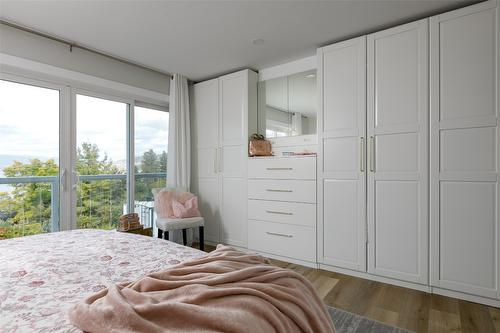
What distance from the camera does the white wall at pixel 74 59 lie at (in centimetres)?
255

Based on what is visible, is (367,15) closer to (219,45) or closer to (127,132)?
(219,45)

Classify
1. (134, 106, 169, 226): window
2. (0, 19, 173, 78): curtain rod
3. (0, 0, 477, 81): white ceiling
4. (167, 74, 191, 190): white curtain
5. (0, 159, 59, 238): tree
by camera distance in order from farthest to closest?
1. (167, 74, 191, 190): white curtain
2. (134, 106, 169, 226): window
3. (0, 159, 59, 238): tree
4. (0, 19, 173, 78): curtain rod
5. (0, 0, 477, 81): white ceiling

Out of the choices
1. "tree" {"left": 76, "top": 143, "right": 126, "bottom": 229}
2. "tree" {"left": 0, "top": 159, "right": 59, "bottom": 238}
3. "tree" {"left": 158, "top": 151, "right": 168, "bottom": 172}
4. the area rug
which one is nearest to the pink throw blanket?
the area rug

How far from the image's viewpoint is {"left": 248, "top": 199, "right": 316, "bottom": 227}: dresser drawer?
3.02 meters

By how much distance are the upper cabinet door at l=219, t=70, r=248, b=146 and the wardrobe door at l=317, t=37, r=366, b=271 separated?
1.04 m

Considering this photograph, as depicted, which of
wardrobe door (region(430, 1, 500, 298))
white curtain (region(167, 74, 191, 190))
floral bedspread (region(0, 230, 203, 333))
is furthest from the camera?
white curtain (region(167, 74, 191, 190))

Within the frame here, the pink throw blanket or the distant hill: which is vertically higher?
the distant hill

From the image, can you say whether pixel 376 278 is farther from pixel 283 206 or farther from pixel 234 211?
pixel 234 211

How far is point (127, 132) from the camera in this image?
11.9ft

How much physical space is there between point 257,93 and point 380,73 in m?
1.62

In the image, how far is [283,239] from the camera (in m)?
3.20

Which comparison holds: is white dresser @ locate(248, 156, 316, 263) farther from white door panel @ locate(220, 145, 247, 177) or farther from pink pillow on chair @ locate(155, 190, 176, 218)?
pink pillow on chair @ locate(155, 190, 176, 218)

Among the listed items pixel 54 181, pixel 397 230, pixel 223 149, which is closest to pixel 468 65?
pixel 397 230

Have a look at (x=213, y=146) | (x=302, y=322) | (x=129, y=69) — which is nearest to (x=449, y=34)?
(x=302, y=322)
